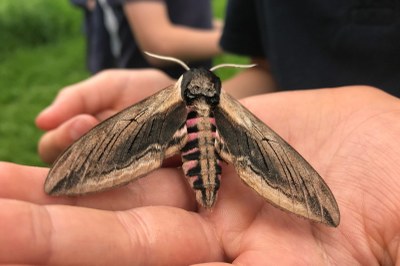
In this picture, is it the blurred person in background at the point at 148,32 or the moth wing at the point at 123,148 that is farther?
the blurred person in background at the point at 148,32

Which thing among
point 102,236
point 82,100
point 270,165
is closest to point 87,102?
point 82,100

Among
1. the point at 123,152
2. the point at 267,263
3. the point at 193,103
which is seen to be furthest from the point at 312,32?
the point at 267,263

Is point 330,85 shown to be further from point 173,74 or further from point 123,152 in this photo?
point 173,74

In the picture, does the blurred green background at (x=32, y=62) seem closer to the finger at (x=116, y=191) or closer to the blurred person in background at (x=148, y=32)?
the blurred person in background at (x=148, y=32)

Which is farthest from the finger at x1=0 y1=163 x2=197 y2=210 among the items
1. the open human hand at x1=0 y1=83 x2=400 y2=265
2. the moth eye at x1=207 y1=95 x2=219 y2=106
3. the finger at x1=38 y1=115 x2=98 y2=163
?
the finger at x1=38 y1=115 x2=98 y2=163

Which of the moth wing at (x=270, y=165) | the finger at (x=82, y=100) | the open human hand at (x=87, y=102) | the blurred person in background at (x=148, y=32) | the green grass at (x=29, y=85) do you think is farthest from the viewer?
the green grass at (x=29, y=85)

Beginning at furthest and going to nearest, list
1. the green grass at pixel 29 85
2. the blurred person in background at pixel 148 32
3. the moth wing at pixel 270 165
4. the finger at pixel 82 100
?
the green grass at pixel 29 85 → the blurred person in background at pixel 148 32 → the finger at pixel 82 100 → the moth wing at pixel 270 165

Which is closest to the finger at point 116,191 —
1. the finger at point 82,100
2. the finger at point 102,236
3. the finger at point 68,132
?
the finger at point 102,236

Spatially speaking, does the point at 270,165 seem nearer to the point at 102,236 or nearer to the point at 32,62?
the point at 102,236
